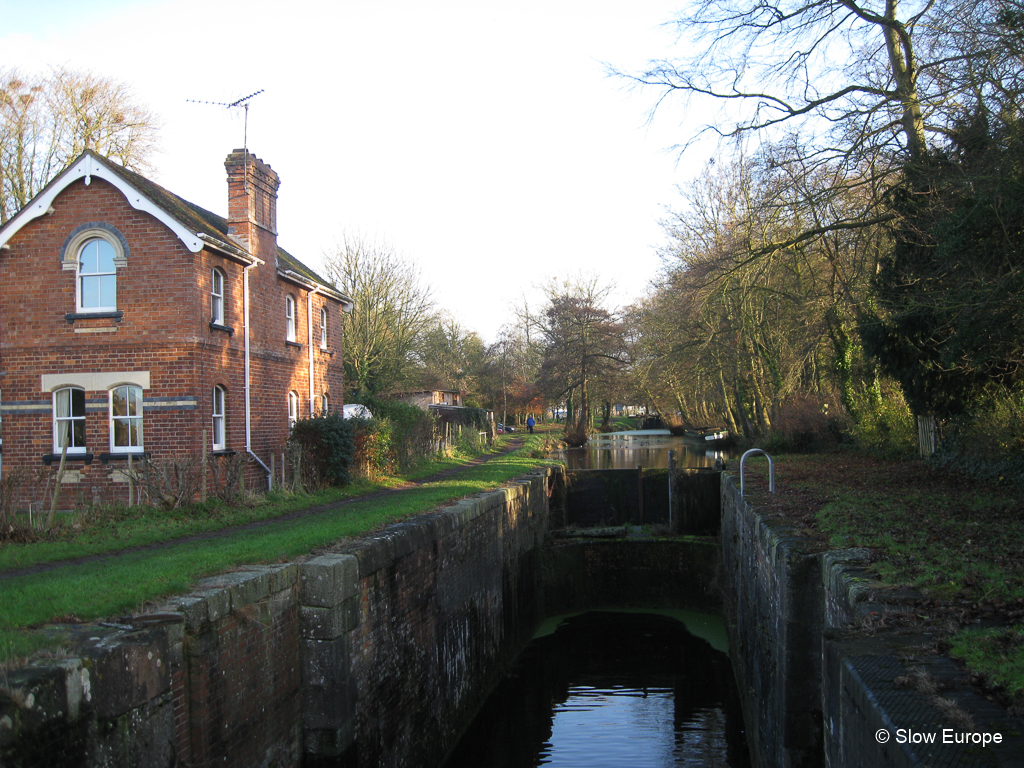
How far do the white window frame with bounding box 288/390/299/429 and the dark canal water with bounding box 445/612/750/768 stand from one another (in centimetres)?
782

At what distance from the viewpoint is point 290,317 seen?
62.1 ft

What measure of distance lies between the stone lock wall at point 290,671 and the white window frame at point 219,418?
238 inches

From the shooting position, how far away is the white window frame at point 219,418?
15062 mm

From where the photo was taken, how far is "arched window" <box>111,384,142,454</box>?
14.3m

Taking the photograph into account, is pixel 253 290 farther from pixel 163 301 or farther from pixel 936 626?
pixel 936 626

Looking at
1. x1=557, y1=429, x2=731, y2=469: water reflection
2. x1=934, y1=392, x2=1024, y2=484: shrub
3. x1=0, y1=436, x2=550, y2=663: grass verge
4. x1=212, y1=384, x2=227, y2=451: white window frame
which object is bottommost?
x1=557, y1=429, x2=731, y2=469: water reflection

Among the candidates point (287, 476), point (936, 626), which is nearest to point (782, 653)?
point (936, 626)

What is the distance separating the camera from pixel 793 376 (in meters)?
24.1

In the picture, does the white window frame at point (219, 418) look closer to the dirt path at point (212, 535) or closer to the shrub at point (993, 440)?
the dirt path at point (212, 535)

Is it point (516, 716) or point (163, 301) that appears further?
point (163, 301)

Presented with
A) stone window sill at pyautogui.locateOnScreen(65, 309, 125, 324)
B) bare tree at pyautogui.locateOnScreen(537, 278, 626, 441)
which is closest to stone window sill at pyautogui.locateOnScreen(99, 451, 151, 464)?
stone window sill at pyautogui.locateOnScreen(65, 309, 125, 324)

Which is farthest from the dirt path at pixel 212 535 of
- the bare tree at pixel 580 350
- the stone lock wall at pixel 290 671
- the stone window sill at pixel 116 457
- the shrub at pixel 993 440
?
the bare tree at pixel 580 350

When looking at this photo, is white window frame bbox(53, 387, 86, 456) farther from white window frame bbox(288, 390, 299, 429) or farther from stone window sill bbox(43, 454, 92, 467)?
white window frame bbox(288, 390, 299, 429)

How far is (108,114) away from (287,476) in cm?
1901
